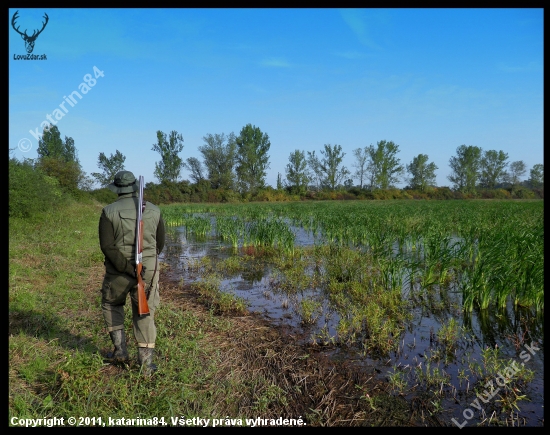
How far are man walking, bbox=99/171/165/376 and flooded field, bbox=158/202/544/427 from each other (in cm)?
228

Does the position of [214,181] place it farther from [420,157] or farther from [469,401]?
[469,401]

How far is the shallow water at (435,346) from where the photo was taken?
3765 millimetres

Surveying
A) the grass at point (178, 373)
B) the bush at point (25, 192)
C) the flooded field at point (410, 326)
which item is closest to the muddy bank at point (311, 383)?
the grass at point (178, 373)

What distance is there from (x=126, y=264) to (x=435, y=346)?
427cm

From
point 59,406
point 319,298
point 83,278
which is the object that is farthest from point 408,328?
point 83,278

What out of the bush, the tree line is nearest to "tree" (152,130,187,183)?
the tree line

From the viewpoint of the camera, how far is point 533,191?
69312mm

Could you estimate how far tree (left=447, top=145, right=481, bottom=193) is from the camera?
78625 mm

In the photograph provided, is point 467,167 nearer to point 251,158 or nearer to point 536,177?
point 536,177

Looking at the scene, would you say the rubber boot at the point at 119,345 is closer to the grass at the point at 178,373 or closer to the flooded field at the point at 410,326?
the grass at the point at 178,373

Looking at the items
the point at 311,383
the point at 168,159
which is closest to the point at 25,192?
the point at 311,383

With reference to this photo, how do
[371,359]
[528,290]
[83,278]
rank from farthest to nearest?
[83,278]
[528,290]
[371,359]

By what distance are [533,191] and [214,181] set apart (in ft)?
195

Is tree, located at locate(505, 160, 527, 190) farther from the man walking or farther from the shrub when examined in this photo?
the man walking
